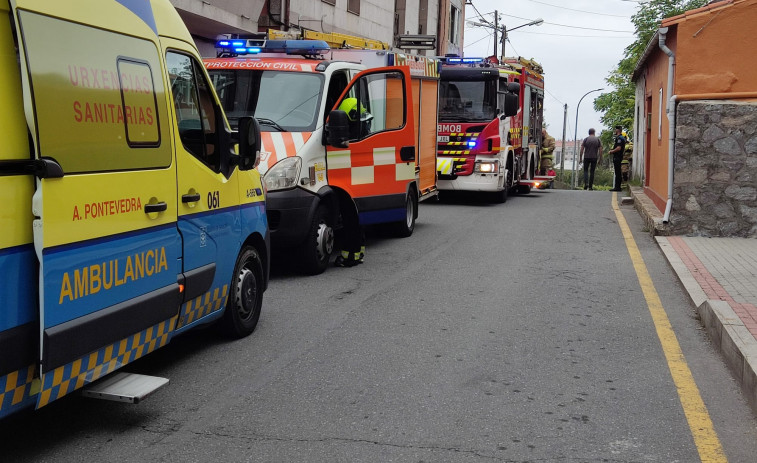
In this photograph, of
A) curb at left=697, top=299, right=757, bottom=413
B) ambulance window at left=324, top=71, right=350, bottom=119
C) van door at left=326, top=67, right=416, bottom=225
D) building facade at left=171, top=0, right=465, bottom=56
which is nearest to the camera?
curb at left=697, top=299, right=757, bottom=413

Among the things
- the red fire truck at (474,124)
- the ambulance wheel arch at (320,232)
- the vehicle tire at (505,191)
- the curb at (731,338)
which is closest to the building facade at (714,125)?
the curb at (731,338)

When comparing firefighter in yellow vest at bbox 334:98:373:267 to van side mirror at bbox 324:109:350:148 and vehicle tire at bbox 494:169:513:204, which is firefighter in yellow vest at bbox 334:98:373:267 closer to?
van side mirror at bbox 324:109:350:148

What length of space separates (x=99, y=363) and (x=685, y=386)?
3.54 meters

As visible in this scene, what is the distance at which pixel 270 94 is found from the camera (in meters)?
9.69

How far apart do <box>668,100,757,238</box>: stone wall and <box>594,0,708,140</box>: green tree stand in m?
29.5

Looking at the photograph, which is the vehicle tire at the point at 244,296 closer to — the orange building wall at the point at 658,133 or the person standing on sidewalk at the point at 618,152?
the orange building wall at the point at 658,133

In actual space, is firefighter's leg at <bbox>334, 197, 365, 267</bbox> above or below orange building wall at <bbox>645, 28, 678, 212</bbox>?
below

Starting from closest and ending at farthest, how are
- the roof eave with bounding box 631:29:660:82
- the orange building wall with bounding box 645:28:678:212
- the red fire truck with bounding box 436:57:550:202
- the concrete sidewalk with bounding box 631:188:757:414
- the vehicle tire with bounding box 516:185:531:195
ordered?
the concrete sidewalk with bounding box 631:188:757:414, the orange building wall with bounding box 645:28:678:212, the roof eave with bounding box 631:29:660:82, the red fire truck with bounding box 436:57:550:202, the vehicle tire with bounding box 516:185:531:195

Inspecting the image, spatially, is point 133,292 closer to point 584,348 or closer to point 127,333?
point 127,333

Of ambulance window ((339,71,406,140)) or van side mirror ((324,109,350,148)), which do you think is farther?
ambulance window ((339,71,406,140))

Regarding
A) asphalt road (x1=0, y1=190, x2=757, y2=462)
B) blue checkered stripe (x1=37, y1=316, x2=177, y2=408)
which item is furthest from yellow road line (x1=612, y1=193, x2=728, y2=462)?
blue checkered stripe (x1=37, y1=316, x2=177, y2=408)

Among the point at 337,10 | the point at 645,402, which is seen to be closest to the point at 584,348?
the point at 645,402

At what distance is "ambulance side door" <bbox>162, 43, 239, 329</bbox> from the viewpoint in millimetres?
5426

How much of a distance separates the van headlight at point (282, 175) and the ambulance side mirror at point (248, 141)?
244cm
